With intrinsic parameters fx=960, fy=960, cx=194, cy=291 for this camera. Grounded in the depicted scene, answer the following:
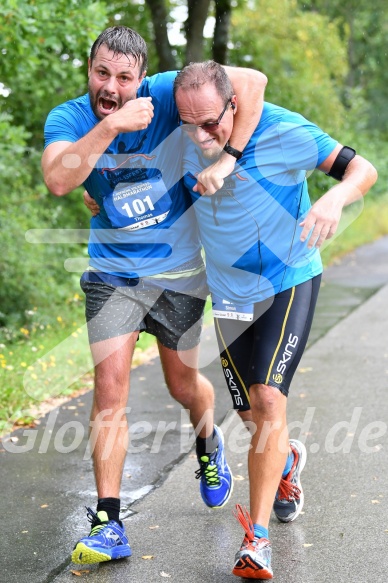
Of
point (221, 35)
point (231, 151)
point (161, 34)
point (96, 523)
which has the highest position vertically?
point (231, 151)

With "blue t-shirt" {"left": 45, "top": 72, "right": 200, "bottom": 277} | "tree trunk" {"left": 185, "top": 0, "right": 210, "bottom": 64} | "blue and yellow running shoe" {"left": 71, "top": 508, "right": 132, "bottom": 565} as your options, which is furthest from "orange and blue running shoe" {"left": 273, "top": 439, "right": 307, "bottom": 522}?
"tree trunk" {"left": 185, "top": 0, "right": 210, "bottom": 64}

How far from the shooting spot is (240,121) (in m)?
4.10

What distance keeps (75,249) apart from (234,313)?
8.22 m

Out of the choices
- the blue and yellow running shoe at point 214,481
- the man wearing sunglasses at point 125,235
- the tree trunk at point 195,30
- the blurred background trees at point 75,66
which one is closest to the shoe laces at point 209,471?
the blue and yellow running shoe at point 214,481

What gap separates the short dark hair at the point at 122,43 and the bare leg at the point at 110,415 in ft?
4.13

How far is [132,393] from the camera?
7.57 meters

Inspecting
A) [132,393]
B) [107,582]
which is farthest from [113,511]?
[132,393]

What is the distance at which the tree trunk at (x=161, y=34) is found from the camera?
15.9 metres

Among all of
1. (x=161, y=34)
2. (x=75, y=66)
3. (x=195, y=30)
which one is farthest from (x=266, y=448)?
(x=161, y=34)

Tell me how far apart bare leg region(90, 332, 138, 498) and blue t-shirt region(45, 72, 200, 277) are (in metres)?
0.39

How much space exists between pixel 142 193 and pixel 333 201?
0.88 m

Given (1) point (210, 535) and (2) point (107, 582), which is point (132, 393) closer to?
(1) point (210, 535)

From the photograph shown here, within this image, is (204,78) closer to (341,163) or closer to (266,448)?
(341,163)

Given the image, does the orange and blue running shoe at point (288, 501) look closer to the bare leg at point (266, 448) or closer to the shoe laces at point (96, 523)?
the bare leg at point (266, 448)
